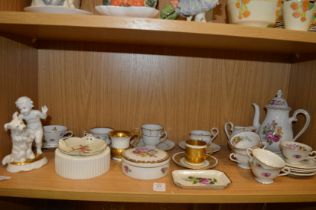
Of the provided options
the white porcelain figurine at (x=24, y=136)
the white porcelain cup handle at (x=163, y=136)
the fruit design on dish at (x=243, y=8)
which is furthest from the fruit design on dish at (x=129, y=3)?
the white porcelain cup handle at (x=163, y=136)

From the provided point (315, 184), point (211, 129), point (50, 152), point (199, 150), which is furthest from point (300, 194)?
point (50, 152)

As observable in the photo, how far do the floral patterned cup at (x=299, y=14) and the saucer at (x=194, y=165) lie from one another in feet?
1.41

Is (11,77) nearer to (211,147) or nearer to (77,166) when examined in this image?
(77,166)

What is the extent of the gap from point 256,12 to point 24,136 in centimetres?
66

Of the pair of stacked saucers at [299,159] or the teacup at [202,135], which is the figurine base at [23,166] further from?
the pair of stacked saucers at [299,159]

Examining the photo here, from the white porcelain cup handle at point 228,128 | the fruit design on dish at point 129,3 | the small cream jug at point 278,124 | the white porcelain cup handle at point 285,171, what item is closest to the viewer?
the fruit design on dish at point 129,3

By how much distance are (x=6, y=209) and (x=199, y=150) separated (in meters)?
0.57

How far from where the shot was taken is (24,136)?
65 centimetres

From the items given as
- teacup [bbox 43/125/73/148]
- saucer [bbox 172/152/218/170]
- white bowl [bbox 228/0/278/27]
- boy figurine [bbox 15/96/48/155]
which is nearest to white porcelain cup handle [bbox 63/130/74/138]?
teacup [bbox 43/125/73/148]

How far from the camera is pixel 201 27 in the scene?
0.57 meters

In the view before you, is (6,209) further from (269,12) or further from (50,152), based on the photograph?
(269,12)

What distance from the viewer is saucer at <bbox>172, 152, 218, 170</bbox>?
2.41ft

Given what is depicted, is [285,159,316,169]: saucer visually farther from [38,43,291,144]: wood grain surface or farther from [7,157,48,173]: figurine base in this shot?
[7,157,48,173]: figurine base

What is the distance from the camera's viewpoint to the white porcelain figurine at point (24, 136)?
64cm
